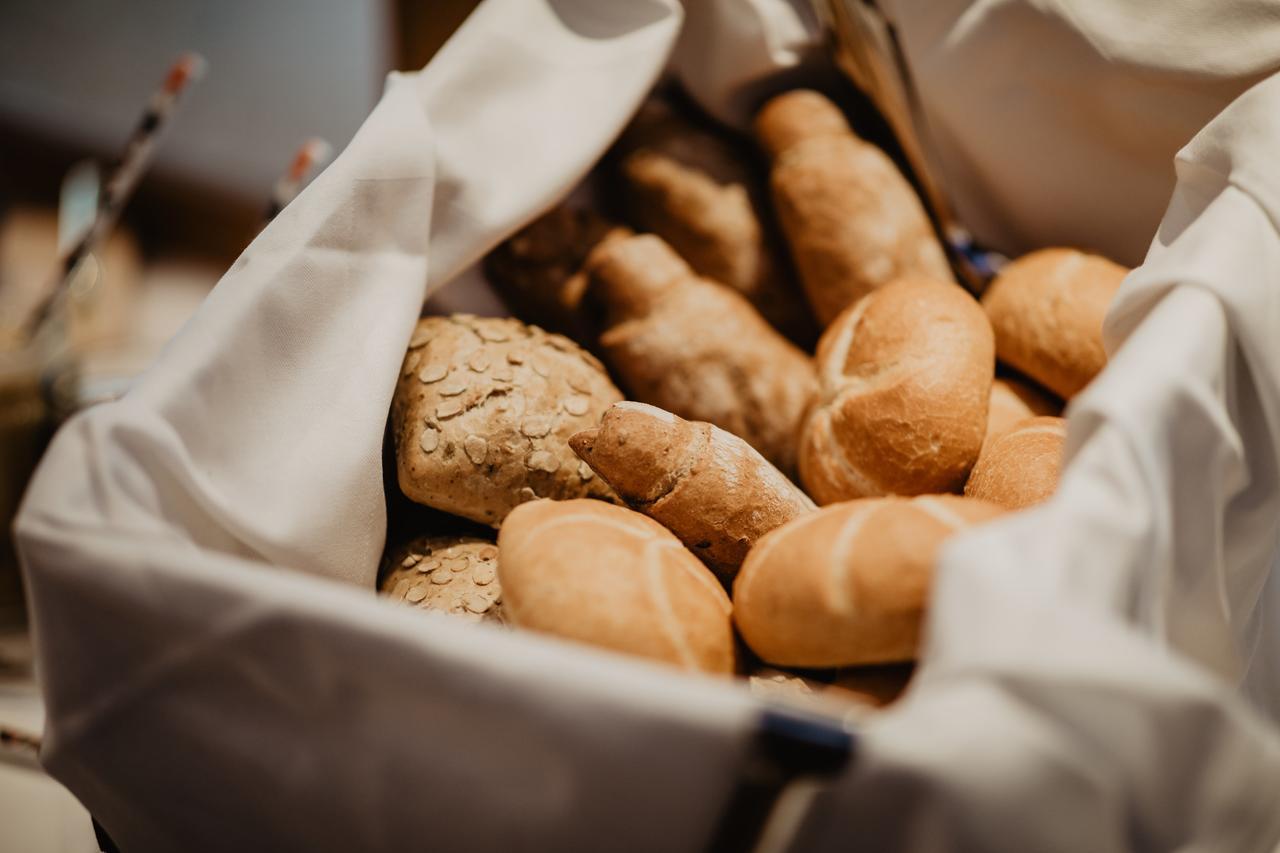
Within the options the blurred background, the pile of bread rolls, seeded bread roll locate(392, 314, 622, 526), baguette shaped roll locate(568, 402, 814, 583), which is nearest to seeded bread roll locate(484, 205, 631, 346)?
the pile of bread rolls

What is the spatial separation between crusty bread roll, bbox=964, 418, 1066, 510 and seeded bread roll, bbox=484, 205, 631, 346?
0.50 meters

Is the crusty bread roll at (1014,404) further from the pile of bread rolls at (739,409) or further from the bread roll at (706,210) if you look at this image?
the bread roll at (706,210)

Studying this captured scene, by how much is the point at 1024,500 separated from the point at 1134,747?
321 mm

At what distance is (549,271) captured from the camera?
1.00 metres

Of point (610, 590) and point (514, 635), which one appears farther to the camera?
point (610, 590)

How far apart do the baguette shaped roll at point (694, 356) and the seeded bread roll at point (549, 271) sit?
0.18 feet

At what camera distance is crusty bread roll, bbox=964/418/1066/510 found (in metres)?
0.70

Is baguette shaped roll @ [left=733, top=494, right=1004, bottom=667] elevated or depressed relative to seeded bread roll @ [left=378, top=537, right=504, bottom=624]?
elevated

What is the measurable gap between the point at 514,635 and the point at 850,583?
243 mm

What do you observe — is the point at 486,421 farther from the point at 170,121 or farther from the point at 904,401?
the point at 170,121

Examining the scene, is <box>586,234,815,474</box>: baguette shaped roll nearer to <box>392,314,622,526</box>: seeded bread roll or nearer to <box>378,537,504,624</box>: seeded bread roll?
<box>392,314,622,526</box>: seeded bread roll

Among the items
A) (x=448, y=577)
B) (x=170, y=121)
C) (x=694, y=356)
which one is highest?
(x=694, y=356)

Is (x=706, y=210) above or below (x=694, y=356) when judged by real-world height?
above

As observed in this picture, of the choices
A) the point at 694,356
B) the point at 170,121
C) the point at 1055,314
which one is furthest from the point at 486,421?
→ the point at 170,121
